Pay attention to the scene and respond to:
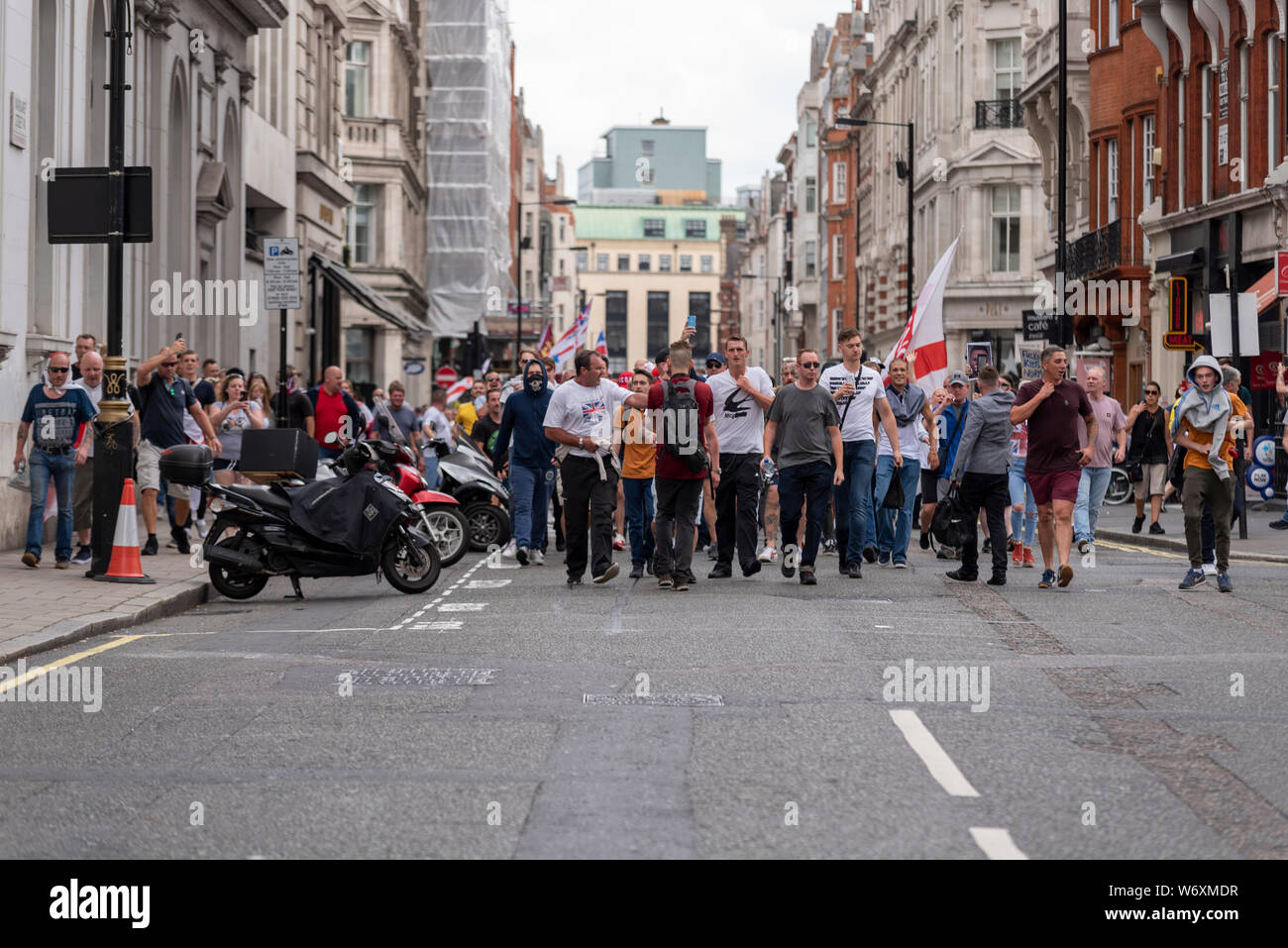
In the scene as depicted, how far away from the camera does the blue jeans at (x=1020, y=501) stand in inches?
725

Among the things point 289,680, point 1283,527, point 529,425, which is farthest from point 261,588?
point 1283,527

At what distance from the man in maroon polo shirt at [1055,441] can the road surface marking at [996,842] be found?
9.21 metres

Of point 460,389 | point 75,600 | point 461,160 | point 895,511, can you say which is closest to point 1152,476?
point 895,511

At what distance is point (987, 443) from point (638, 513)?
294 centimetres

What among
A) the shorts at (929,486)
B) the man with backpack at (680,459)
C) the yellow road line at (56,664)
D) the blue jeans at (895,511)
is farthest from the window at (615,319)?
the yellow road line at (56,664)

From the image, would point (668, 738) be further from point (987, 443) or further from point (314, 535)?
point (987, 443)

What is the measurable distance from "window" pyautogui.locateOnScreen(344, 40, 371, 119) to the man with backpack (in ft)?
134

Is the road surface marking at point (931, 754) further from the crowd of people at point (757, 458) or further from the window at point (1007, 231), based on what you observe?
the window at point (1007, 231)

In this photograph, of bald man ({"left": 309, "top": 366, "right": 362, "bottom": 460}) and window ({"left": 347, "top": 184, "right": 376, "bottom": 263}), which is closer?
bald man ({"left": 309, "top": 366, "right": 362, "bottom": 460})

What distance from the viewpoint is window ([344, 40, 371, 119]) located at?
5369cm

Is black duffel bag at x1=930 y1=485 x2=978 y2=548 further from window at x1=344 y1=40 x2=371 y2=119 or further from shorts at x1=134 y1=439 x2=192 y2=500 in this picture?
window at x1=344 y1=40 x2=371 y2=119

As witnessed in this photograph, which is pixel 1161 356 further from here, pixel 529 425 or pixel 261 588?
pixel 261 588

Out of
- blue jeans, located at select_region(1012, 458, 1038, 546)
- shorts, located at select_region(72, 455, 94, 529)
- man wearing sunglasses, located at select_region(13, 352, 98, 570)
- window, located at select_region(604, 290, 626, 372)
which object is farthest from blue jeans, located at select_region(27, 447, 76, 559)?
window, located at select_region(604, 290, 626, 372)
